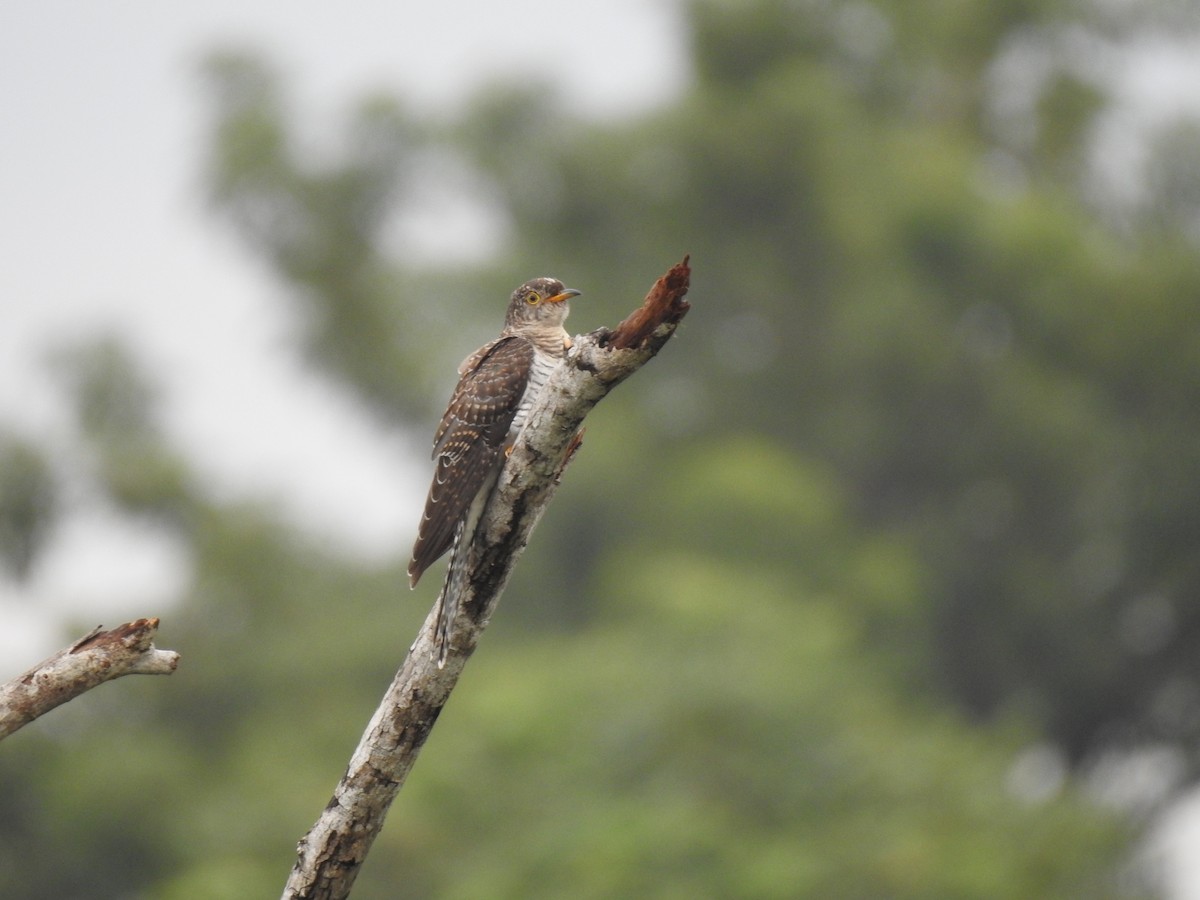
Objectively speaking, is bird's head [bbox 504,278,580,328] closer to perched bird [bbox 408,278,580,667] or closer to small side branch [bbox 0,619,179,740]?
perched bird [bbox 408,278,580,667]

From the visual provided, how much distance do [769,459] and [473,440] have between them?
20.3 metres

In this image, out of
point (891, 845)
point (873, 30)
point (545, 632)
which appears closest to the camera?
point (891, 845)

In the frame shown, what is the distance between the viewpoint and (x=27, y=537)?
18.9 m

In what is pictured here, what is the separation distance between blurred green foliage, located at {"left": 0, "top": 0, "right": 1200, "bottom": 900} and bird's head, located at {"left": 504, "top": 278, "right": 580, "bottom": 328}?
11.5 meters

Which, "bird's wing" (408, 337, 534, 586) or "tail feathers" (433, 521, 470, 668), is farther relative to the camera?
"bird's wing" (408, 337, 534, 586)

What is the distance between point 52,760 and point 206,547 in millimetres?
3403

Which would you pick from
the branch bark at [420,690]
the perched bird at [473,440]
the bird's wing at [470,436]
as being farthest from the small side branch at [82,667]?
the bird's wing at [470,436]

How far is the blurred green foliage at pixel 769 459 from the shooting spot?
66.8ft

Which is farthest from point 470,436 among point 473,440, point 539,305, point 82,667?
point 82,667

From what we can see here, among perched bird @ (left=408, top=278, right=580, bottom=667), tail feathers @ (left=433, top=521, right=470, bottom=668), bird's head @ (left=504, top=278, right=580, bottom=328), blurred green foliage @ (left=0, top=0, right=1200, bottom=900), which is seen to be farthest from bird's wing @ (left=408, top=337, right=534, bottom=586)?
blurred green foliage @ (left=0, top=0, right=1200, bottom=900)

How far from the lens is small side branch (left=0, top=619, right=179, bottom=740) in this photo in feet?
14.8

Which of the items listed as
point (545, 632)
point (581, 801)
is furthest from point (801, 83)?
point (581, 801)

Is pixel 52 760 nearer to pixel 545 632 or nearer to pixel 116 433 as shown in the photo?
pixel 116 433

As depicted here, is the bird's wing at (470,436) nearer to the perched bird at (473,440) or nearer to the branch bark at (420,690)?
the perched bird at (473,440)
